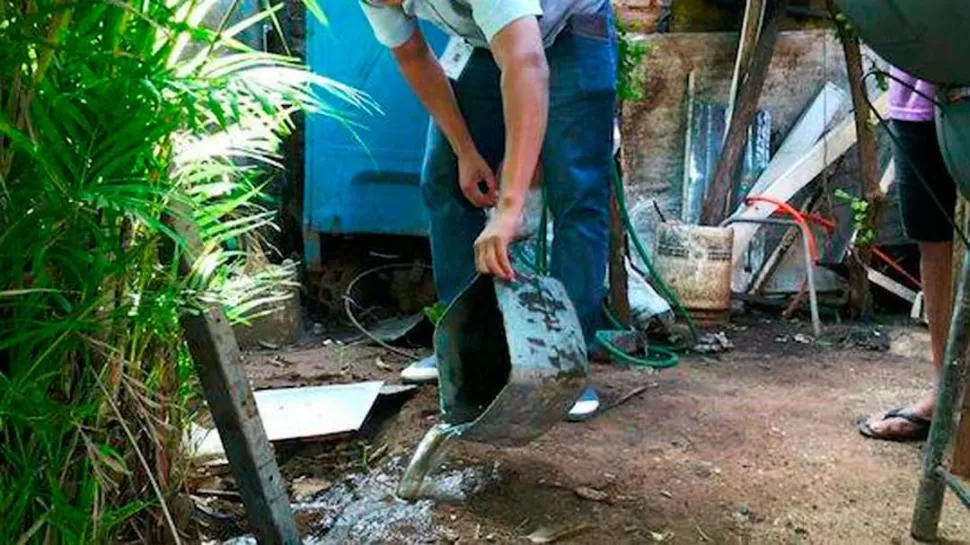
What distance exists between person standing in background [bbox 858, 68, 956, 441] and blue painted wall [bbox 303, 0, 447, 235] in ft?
5.77

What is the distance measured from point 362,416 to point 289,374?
1.99 ft

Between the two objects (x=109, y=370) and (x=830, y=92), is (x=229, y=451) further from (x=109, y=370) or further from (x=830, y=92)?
(x=830, y=92)

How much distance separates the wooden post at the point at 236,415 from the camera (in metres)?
1.31

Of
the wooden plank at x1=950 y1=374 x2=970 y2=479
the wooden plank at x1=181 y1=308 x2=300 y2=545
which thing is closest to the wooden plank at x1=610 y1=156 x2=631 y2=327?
the wooden plank at x1=950 y1=374 x2=970 y2=479

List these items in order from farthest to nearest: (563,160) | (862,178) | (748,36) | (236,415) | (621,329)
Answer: (748,36) → (862,178) → (621,329) → (563,160) → (236,415)

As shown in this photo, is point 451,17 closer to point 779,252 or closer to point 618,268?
point 618,268

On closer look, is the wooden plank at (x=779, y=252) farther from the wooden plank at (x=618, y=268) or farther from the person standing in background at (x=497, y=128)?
the person standing in background at (x=497, y=128)

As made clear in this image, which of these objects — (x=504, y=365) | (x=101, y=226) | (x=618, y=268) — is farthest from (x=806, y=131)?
(x=101, y=226)

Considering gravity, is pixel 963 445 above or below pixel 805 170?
below

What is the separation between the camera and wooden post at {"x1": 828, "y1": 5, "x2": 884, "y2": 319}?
331 cm

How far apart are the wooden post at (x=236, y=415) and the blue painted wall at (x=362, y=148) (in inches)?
75.6

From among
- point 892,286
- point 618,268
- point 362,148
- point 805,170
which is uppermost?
point 362,148

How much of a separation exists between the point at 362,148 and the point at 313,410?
1.31 m

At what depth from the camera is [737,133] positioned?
153 inches
